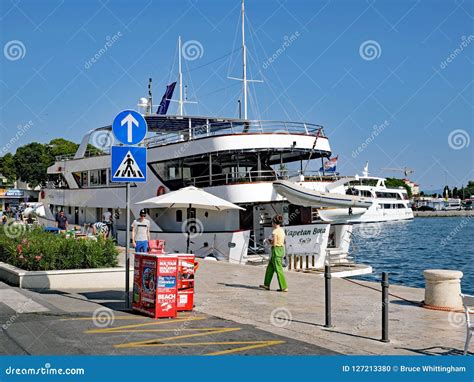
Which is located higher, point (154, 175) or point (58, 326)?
point (154, 175)

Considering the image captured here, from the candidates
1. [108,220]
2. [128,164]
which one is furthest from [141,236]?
[108,220]

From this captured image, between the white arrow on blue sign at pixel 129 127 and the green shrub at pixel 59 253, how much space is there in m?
3.89

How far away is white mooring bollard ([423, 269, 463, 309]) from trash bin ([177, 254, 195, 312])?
14.9ft

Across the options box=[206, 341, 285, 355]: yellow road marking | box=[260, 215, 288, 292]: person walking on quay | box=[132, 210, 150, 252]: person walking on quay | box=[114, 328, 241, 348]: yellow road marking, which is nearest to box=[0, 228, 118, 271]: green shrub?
box=[132, 210, 150, 252]: person walking on quay

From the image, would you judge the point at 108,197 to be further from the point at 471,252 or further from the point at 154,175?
the point at 471,252

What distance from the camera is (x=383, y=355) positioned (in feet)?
23.4

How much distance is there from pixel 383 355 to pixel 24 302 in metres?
6.20

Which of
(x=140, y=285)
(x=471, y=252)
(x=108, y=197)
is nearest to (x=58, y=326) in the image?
(x=140, y=285)

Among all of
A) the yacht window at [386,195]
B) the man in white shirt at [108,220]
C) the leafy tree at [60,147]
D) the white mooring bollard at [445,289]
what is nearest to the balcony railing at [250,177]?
the man in white shirt at [108,220]

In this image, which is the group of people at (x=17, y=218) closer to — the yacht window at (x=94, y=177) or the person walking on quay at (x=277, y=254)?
the yacht window at (x=94, y=177)

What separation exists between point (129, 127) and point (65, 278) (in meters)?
4.00

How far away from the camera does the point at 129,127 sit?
383 inches

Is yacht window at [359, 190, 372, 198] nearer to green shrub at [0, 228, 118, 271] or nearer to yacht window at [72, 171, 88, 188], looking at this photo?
yacht window at [72, 171, 88, 188]

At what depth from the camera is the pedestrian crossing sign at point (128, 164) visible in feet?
32.0
